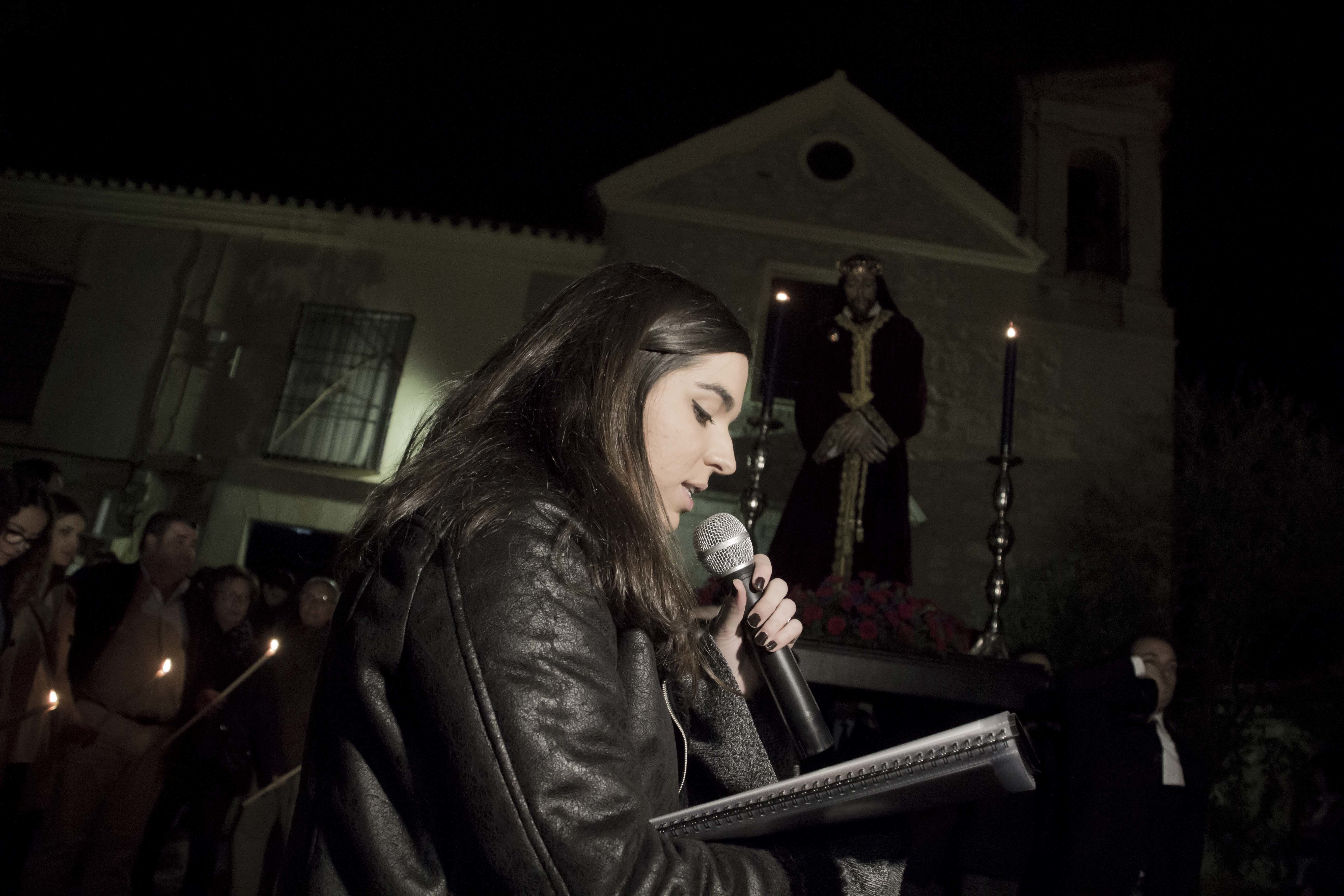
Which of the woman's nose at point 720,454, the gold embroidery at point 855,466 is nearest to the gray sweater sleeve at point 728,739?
the woman's nose at point 720,454

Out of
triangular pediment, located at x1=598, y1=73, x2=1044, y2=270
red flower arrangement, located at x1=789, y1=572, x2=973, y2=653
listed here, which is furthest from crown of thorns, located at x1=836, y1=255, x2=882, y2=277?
triangular pediment, located at x1=598, y1=73, x2=1044, y2=270

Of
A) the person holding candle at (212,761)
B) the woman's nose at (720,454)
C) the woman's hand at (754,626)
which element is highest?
the woman's nose at (720,454)

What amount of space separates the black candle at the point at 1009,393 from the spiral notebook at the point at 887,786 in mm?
3136

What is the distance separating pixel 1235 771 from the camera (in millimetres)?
10359

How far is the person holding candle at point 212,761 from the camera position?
14.2 feet

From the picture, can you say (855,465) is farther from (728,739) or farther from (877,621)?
(728,739)

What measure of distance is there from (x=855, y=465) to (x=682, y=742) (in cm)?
352

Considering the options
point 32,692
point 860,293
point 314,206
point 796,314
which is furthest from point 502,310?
point 32,692

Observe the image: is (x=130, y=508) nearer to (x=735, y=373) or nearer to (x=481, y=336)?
(x=481, y=336)

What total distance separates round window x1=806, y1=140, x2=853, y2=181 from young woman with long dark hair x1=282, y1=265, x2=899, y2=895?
11.0 m

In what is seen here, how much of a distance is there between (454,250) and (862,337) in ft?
25.1

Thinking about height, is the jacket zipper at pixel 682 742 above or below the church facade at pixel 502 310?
below

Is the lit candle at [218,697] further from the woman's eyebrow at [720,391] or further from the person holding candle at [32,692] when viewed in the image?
the woman's eyebrow at [720,391]

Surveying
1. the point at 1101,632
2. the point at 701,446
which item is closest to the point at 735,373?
the point at 701,446
